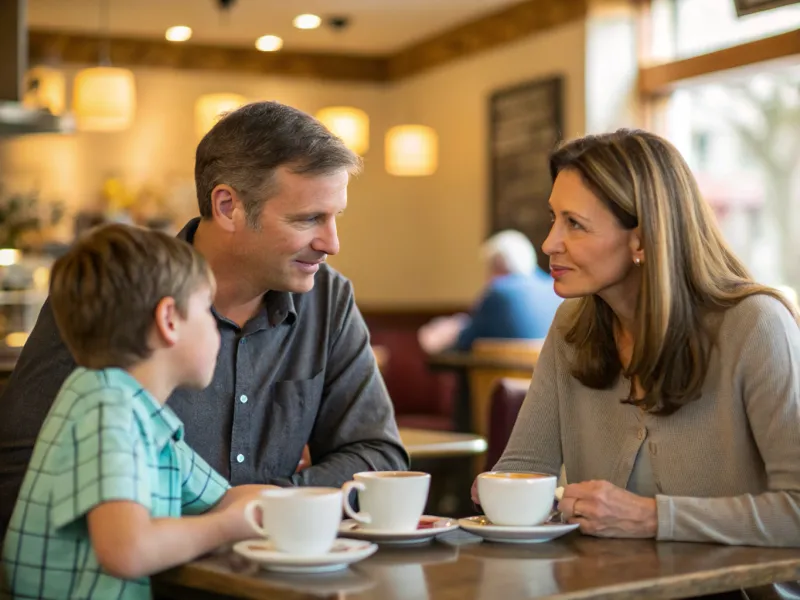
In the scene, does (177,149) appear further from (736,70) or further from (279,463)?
(279,463)

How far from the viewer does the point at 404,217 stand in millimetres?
9969

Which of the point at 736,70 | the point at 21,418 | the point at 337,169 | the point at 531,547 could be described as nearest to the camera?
the point at 531,547

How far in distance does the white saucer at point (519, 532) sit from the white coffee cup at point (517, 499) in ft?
0.05

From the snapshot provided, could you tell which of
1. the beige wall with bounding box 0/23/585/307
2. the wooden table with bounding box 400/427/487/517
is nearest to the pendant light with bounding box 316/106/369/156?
the beige wall with bounding box 0/23/585/307

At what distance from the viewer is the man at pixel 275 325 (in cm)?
214

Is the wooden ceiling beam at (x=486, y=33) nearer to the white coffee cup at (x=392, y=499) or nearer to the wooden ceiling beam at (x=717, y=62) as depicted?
the wooden ceiling beam at (x=717, y=62)

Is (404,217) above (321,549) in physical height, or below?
above

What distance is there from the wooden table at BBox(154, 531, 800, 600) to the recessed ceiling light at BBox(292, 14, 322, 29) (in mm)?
6395

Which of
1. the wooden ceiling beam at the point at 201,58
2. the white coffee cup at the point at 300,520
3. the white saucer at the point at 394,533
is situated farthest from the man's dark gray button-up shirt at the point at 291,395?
the wooden ceiling beam at the point at 201,58

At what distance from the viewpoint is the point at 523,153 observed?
26.8 ft

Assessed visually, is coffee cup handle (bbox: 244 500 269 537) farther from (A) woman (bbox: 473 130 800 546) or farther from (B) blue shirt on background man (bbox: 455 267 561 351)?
(B) blue shirt on background man (bbox: 455 267 561 351)

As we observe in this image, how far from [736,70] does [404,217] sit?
3819 mm

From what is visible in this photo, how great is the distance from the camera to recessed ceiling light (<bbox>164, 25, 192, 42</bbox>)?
850cm

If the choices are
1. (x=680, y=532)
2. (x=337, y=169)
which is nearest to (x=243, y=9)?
(x=337, y=169)
